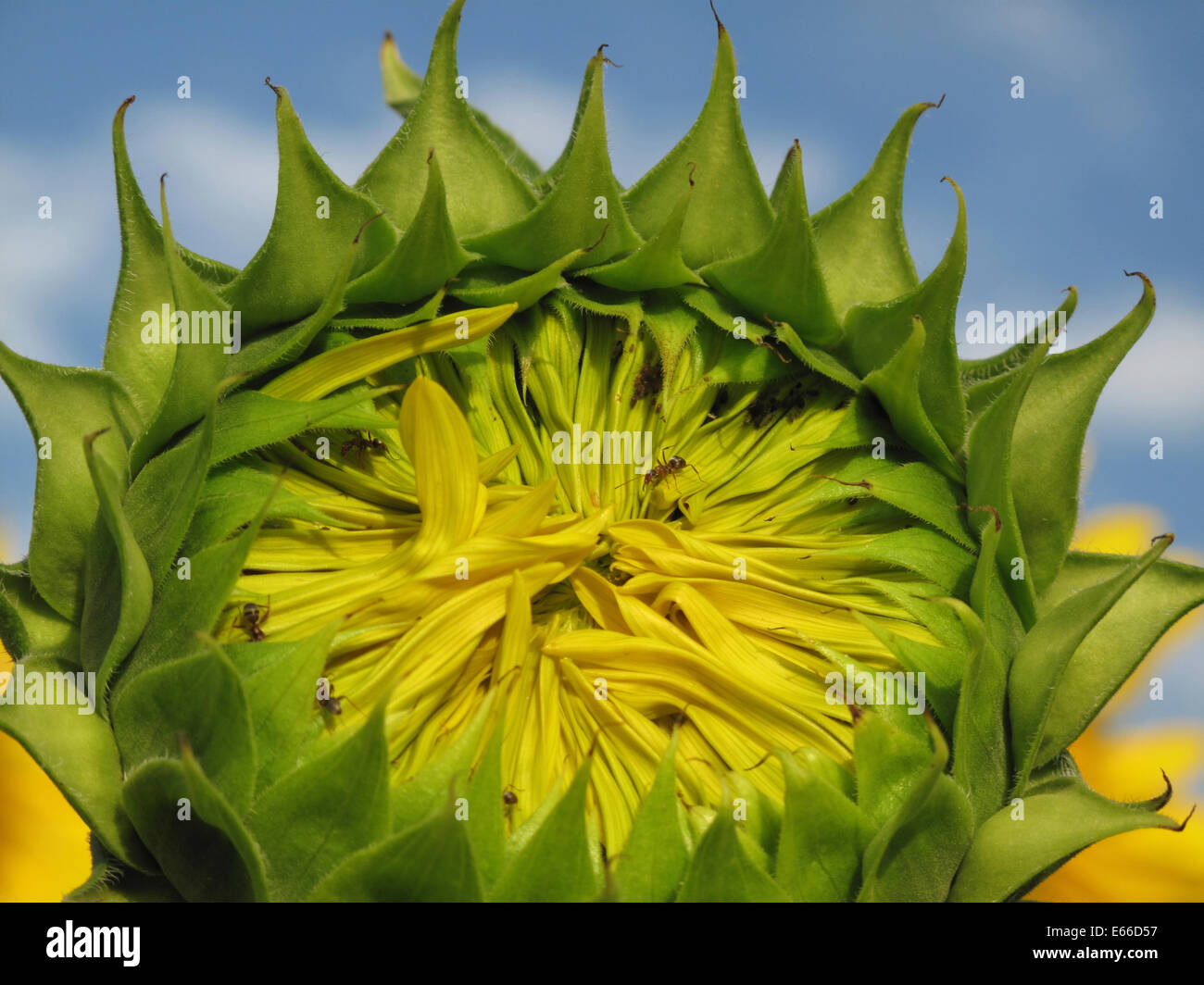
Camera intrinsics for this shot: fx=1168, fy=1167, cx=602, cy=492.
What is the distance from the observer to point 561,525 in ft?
14.3

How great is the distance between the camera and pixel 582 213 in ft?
15.1

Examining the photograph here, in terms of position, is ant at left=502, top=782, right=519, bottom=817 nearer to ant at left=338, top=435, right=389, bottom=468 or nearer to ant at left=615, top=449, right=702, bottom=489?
ant at left=615, top=449, right=702, bottom=489

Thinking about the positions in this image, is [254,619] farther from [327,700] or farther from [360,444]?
[360,444]

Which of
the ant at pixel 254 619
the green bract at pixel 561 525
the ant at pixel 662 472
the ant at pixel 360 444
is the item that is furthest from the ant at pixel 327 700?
the ant at pixel 662 472

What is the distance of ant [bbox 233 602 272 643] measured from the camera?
402cm

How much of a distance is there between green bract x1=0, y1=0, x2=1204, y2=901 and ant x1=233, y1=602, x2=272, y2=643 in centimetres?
2

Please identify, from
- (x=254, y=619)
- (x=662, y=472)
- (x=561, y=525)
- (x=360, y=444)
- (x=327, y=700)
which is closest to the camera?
(x=327, y=700)

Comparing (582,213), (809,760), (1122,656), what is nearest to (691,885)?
(809,760)

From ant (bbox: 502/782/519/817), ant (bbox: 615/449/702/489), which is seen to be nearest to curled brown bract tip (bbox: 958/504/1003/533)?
ant (bbox: 615/449/702/489)

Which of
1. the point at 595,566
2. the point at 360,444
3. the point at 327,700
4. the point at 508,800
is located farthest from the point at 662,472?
the point at 327,700

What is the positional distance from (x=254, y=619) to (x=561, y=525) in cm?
114

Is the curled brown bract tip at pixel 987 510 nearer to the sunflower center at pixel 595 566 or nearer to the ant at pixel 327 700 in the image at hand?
the sunflower center at pixel 595 566

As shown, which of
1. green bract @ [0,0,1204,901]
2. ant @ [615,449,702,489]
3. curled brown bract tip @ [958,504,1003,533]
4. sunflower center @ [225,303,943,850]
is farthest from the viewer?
ant @ [615,449,702,489]

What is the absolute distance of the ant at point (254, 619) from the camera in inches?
158
